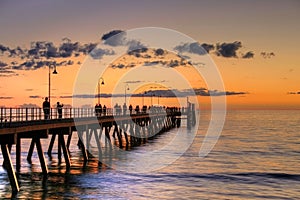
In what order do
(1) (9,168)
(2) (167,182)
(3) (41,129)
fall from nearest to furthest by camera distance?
1. (1) (9,168)
2. (3) (41,129)
3. (2) (167,182)

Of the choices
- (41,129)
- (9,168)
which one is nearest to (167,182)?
(41,129)

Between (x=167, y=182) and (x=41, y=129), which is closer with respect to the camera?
(x=41, y=129)

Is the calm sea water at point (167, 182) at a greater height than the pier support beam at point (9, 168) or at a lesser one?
lesser

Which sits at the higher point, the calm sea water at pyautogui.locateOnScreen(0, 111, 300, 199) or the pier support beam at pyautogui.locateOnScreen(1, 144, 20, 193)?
the pier support beam at pyautogui.locateOnScreen(1, 144, 20, 193)

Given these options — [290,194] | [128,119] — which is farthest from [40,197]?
[128,119]

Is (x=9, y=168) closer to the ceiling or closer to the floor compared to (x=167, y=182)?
closer to the ceiling

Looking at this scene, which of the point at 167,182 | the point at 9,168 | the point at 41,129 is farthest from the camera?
the point at 167,182

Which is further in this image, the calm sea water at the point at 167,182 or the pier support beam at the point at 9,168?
the calm sea water at the point at 167,182

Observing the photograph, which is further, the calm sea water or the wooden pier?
the calm sea water

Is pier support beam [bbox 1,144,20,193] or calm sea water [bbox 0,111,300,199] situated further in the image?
calm sea water [bbox 0,111,300,199]

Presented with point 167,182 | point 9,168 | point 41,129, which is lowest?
point 167,182

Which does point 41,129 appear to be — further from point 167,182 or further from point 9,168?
point 167,182

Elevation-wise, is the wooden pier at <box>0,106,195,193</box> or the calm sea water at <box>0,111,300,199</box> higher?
the wooden pier at <box>0,106,195,193</box>

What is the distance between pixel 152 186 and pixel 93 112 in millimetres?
17697
